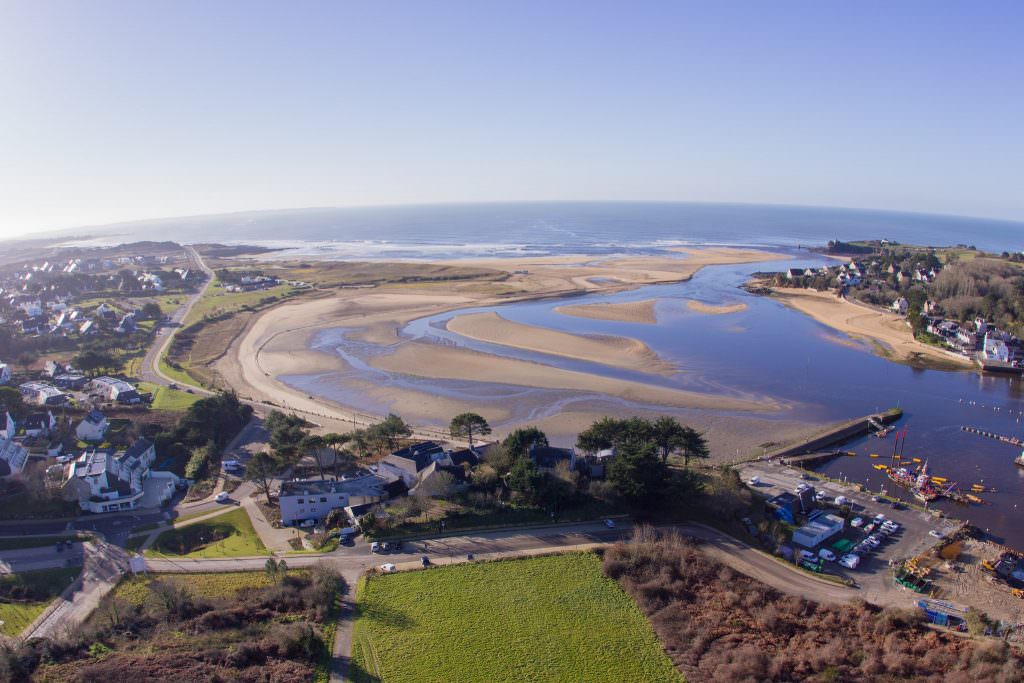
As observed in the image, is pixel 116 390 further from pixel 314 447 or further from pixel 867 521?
pixel 867 521

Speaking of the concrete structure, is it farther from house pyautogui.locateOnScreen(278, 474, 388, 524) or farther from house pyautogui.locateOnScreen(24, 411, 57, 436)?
house pyautogui.locateOnScreen(24, 411, 57, 436)

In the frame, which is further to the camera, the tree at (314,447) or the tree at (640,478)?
the tree at (314,447)

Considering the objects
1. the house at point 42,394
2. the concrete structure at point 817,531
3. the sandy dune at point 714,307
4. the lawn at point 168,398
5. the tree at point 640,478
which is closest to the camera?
the concrete structure at point 817,531

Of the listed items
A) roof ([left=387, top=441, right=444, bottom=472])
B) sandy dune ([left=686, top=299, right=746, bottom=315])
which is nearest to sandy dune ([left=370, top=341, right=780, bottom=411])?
roof ([left=387, top=441, right=444, bottom=472])

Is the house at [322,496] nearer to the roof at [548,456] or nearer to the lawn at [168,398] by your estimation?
the roof at [548,456]

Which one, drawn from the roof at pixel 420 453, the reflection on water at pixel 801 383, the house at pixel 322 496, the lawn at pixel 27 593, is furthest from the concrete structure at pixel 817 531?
the lawn at pixel 27 593

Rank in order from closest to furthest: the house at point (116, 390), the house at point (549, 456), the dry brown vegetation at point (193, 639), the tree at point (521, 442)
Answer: the dry brown vegetation at point (193, 639) → the house at point (549, 456) → the tree at point (521, 442) → the house at point (116, 390)
